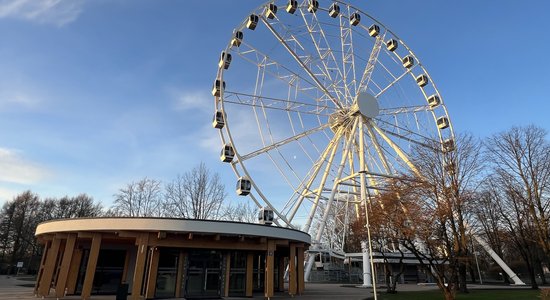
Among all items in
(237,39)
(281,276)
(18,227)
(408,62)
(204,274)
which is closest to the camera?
(204,274)

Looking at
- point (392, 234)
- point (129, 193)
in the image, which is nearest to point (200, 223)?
point (392, 234)

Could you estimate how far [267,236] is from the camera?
62.2ft

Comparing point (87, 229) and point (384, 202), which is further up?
point (384, 202)

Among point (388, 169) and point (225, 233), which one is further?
point (388, 169)

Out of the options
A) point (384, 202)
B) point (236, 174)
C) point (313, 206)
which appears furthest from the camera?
point (313, 206)

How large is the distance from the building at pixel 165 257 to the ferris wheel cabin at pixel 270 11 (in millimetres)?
17295

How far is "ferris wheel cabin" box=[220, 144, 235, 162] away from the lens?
82.9ft

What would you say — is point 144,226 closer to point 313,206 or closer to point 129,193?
point 313,206

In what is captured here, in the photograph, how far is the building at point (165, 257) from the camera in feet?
54.4

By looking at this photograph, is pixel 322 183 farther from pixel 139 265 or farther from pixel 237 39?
pixel 139 265

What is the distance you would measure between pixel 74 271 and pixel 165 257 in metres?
5.27

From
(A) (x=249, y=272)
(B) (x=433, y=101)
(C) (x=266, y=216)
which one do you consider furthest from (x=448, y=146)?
(A) (x=249, y=272)

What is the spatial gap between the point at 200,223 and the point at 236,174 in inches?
351

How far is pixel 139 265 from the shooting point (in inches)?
639
